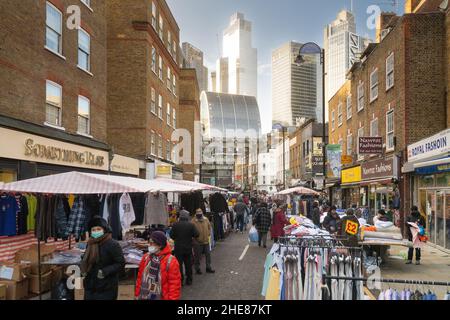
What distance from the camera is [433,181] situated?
1636 cm

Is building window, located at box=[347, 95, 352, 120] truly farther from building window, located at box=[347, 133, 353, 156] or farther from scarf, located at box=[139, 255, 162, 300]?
scarf, located at box=[139, 255, 162, 300]

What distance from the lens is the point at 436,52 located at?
61.7 feet

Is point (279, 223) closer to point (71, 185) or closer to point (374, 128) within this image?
point (71, 185)

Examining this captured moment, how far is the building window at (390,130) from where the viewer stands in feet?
69.4

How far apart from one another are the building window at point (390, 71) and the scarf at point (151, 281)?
1850 centimetres

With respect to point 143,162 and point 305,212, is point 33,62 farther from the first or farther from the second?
point 305,212

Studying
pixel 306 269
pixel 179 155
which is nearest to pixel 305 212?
pixel 306 269

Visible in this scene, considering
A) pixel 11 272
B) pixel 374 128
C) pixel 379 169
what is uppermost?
pixel 374 128

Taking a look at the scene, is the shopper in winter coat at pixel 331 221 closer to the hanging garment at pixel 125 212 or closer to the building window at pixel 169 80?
the hanging garment at pixel 125 212

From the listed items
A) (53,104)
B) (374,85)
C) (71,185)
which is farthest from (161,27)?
(71,185)

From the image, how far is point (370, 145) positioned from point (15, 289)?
18.5 m

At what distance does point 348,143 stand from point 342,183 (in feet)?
10.9

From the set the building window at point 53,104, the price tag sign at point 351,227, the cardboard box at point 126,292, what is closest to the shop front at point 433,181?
the price tag sign at point 351,227

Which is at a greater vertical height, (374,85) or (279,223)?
(374,85)
